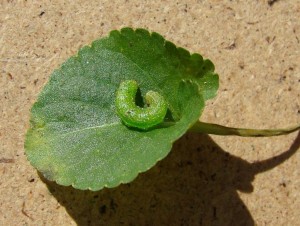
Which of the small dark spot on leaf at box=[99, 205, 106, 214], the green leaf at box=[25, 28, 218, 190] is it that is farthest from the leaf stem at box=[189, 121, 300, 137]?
the small dark spot on leaf at box=[99, 205, 106, 214]

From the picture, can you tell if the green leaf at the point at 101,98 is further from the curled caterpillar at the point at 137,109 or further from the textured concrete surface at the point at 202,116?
the textured concrete surface at the point at 202,116

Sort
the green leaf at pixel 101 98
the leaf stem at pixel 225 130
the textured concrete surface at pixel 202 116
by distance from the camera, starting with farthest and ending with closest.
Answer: the textured concrete surface at pixel 202 116 < the leaf stem at pixel 225 130 < the green leaf at pixel 101 98

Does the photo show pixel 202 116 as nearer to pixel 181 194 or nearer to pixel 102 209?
pixel 181 194

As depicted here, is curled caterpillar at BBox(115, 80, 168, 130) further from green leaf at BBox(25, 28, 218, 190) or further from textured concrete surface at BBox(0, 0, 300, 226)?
textured concrete surface at BBox(0, 0, 300, 226)

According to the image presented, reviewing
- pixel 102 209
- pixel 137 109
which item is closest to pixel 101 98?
pixel 137 109

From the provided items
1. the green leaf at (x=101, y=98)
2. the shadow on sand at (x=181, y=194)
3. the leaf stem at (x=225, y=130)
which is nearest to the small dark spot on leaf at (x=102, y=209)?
the shadow on sand at (x=181, y=194)

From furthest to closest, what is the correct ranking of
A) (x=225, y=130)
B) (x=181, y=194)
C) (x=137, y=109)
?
1. (x=181, y=194)
2. (x=225, y=130)
3. (x=137, y=109)

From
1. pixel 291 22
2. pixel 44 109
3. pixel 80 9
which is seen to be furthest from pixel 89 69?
pixel 291 22
